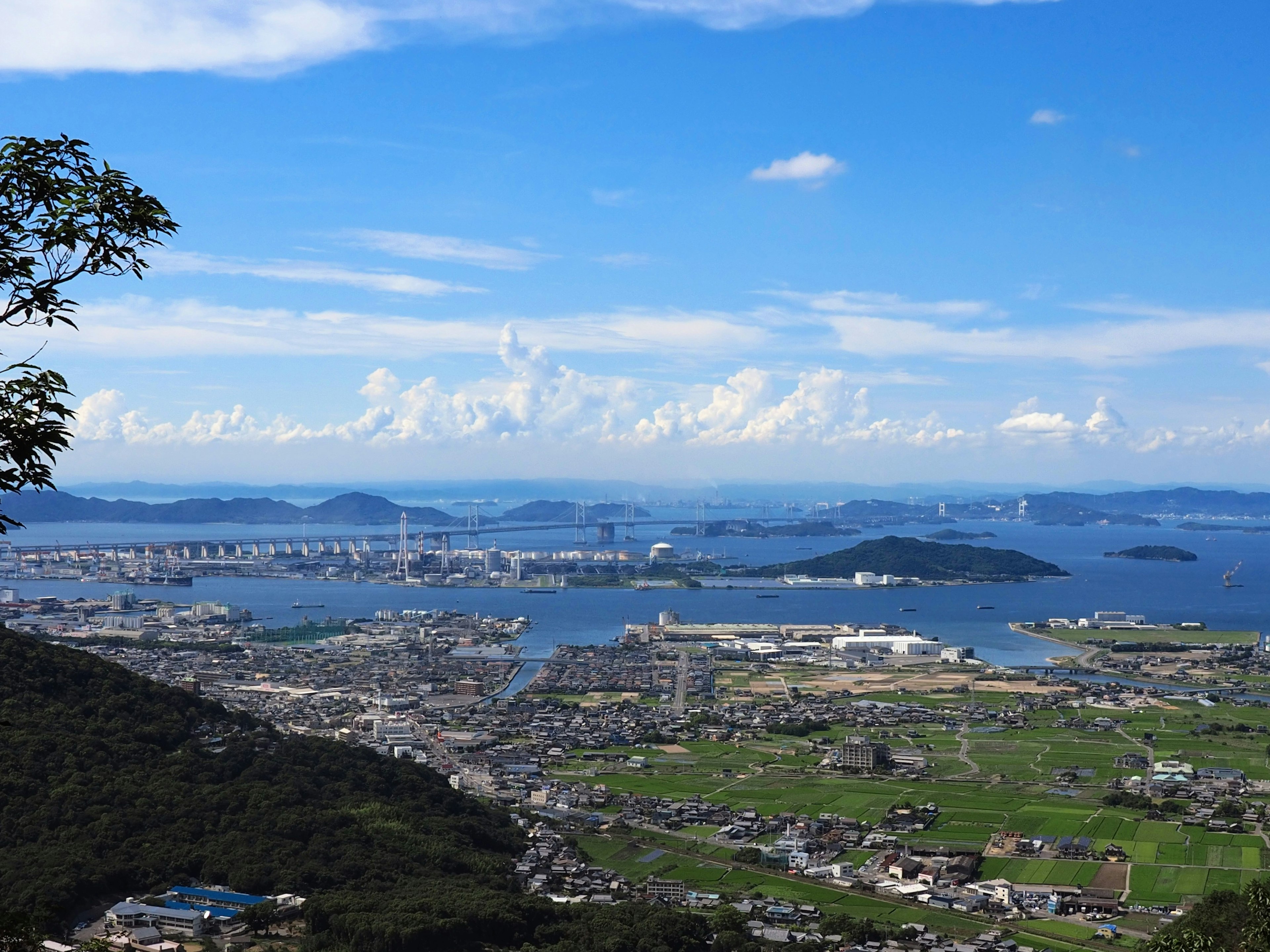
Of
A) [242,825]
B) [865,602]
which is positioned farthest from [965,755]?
[865,602]

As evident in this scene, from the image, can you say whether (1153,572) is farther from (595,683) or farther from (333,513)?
(333,513)

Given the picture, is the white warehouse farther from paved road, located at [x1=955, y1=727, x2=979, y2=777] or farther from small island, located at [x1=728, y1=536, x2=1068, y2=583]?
small island, located at [x1=728, y1=536, x2=1068, y2=583]

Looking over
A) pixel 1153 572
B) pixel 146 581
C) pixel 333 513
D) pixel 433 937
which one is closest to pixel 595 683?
pixel 433 937

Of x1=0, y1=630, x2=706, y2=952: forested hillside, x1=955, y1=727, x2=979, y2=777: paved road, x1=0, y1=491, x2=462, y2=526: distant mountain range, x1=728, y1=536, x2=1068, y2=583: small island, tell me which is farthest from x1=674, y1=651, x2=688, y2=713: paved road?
x1=0, y1=491, x2=462, y2=526: distant mountain range

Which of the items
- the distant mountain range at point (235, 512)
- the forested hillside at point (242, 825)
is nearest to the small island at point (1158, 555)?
the distant mountain range at point (235, 512)

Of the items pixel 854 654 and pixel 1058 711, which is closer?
pixel 1058 711
